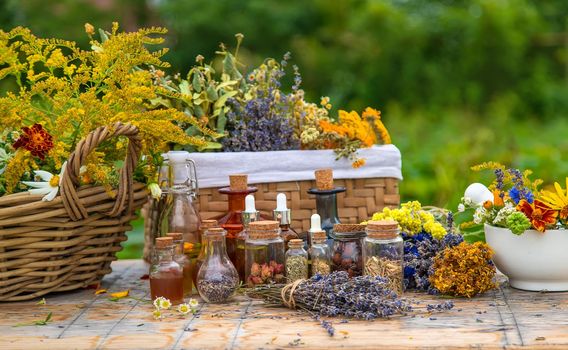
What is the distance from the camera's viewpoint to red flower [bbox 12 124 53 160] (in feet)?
6.90

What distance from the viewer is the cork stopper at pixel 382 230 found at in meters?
2.05

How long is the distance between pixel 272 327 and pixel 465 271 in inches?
20.1

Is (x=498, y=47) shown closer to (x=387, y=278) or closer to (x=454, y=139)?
(x=454, y=139)

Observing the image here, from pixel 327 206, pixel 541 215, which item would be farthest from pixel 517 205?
pixel 327 206

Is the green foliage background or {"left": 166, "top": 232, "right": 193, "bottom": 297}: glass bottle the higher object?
the green foliage background

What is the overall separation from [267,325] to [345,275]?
225 millimetres

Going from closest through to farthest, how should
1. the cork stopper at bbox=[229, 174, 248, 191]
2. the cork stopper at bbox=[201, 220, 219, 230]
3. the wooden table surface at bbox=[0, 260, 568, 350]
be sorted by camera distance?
the wooden table surface at bbox=[0, 260, 568, 350], the cork stopper at bbox=[201, 220, 219, 230], the cork stopper at bbox=[229, 174, 248, 191]

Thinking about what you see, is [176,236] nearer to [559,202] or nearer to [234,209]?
[234,209]

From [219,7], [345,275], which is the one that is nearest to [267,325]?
[345,275]

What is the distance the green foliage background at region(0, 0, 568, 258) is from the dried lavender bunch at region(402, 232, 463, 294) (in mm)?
2935

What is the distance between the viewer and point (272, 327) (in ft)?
6.20

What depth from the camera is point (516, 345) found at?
5.61ft

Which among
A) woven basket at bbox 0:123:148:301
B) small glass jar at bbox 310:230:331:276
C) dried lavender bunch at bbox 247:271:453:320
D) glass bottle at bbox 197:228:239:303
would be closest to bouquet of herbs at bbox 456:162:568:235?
dried lavender bunch at bbox 247:271:453:320

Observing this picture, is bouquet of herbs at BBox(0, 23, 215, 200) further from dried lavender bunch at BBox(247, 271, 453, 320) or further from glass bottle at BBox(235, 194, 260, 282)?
dried lavender bunch at BBox(247, 271, 453, 320)
